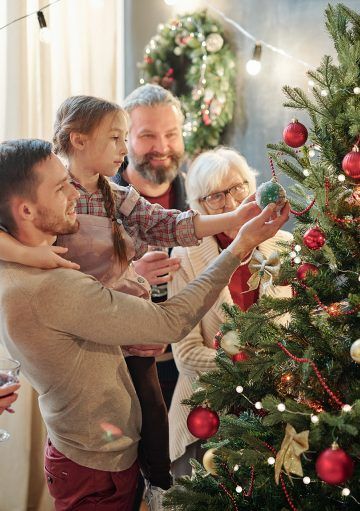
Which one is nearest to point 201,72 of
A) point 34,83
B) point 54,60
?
point 54,60

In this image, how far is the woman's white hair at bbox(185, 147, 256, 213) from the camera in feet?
8.06

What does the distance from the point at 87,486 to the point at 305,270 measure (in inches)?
30.8

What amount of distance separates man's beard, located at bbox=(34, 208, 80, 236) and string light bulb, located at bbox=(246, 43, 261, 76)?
176 cm

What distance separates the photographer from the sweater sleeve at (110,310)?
155 centimetres

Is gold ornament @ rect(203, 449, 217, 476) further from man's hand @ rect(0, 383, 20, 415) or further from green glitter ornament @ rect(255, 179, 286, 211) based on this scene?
green glitter ornament @ rect(255, 179, 286, 211)

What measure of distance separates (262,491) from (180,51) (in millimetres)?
2687

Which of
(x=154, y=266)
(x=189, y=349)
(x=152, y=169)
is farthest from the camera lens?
(x=152, y=169)

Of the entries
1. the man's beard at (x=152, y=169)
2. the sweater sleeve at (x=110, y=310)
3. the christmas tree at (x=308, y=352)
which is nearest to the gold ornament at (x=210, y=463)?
the christmas tree at (x=308, y=352)

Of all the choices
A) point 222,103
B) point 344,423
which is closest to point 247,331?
point 344,423

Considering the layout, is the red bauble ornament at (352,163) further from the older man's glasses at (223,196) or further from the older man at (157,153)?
the older man at (157,153)

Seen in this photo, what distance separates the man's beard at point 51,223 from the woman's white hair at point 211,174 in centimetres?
89

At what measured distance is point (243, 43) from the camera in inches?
137

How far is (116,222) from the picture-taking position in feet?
6.49

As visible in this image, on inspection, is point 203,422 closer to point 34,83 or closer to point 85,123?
point 85,123
